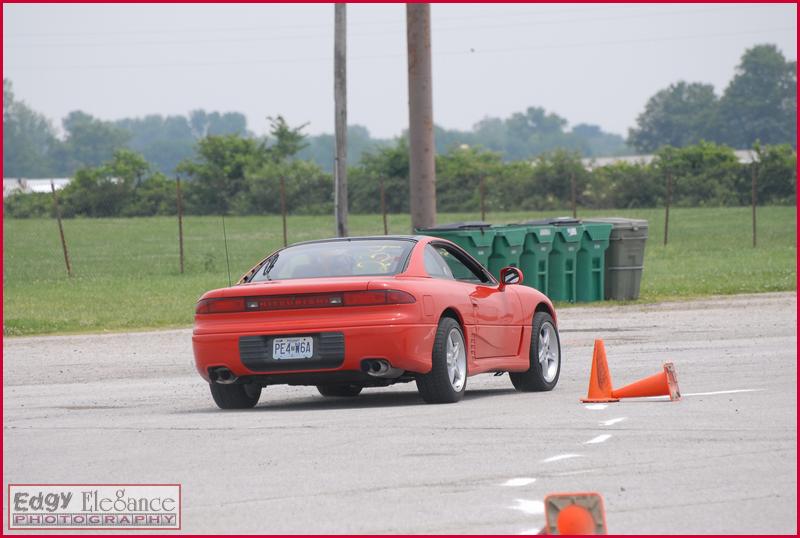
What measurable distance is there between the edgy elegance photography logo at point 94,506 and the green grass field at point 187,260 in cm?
1333

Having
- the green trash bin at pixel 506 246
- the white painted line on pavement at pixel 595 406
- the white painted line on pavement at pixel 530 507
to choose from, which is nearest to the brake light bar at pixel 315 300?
the white painted line on pavement at pixel 595 406

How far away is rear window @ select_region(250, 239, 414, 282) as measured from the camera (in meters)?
11.6

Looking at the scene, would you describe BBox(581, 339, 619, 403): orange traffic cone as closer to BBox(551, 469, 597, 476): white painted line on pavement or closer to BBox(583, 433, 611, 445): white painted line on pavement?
BBox(583, 433, 611, 445): white painted line on pavement

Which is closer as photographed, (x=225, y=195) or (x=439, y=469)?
(x=439, y=469)

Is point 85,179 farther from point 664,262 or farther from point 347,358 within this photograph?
point 347,358

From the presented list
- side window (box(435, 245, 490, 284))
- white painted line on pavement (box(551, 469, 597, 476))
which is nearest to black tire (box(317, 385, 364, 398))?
side window (box(435, 245, 490, 284))

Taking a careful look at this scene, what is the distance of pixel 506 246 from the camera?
23.5 metres

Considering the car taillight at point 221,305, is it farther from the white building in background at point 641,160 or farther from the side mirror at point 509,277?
the white building in background at point 641,160

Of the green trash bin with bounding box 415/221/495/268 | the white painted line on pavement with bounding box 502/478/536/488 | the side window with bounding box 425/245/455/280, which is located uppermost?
the side window with bounding box 425/245/455/280

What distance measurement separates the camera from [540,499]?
7.31m

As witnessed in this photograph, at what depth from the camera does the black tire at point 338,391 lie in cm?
1295

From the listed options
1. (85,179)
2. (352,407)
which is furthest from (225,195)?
(352,407)

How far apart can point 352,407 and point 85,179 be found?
165 feet

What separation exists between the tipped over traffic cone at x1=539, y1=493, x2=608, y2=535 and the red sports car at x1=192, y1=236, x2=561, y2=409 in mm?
5184
